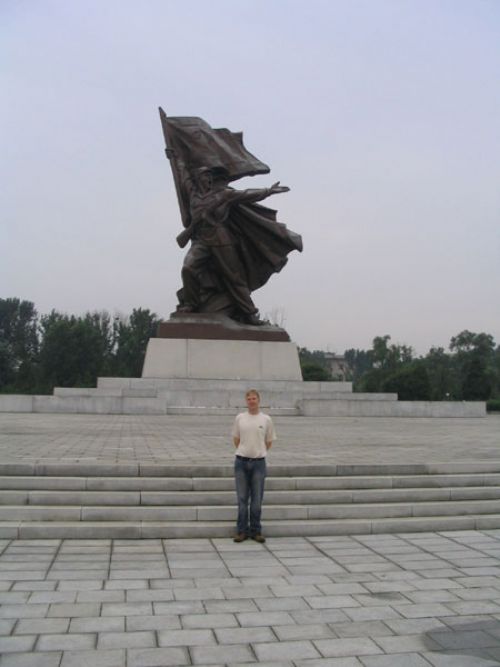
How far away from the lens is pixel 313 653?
11.7 feet

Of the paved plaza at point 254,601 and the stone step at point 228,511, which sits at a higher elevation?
the stone step at point 228,511

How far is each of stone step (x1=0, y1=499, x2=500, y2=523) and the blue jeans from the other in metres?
0.49

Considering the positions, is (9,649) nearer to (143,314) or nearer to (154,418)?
(154,418)

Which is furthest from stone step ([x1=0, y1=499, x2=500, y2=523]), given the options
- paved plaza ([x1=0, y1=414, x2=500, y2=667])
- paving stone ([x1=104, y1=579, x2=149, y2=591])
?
paving stone ([x1=104, y1=579, x2=149, y2=591])

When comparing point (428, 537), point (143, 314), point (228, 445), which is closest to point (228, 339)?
point (228, 445)

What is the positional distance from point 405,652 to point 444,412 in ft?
57.5

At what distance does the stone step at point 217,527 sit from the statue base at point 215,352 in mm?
14598

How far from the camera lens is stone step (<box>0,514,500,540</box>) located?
19.2 feet

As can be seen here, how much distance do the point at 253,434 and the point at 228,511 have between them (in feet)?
3.13

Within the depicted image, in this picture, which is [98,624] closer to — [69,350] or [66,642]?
[66,642]

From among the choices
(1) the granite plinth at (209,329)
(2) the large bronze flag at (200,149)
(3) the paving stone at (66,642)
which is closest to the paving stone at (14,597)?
(3) the paving stone at (66,642)

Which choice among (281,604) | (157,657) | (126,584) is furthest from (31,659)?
(281,604)

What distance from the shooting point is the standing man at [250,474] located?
19.6 feet

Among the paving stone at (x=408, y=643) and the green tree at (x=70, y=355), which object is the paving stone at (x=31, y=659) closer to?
the paving stone at (x=408, y=643)
